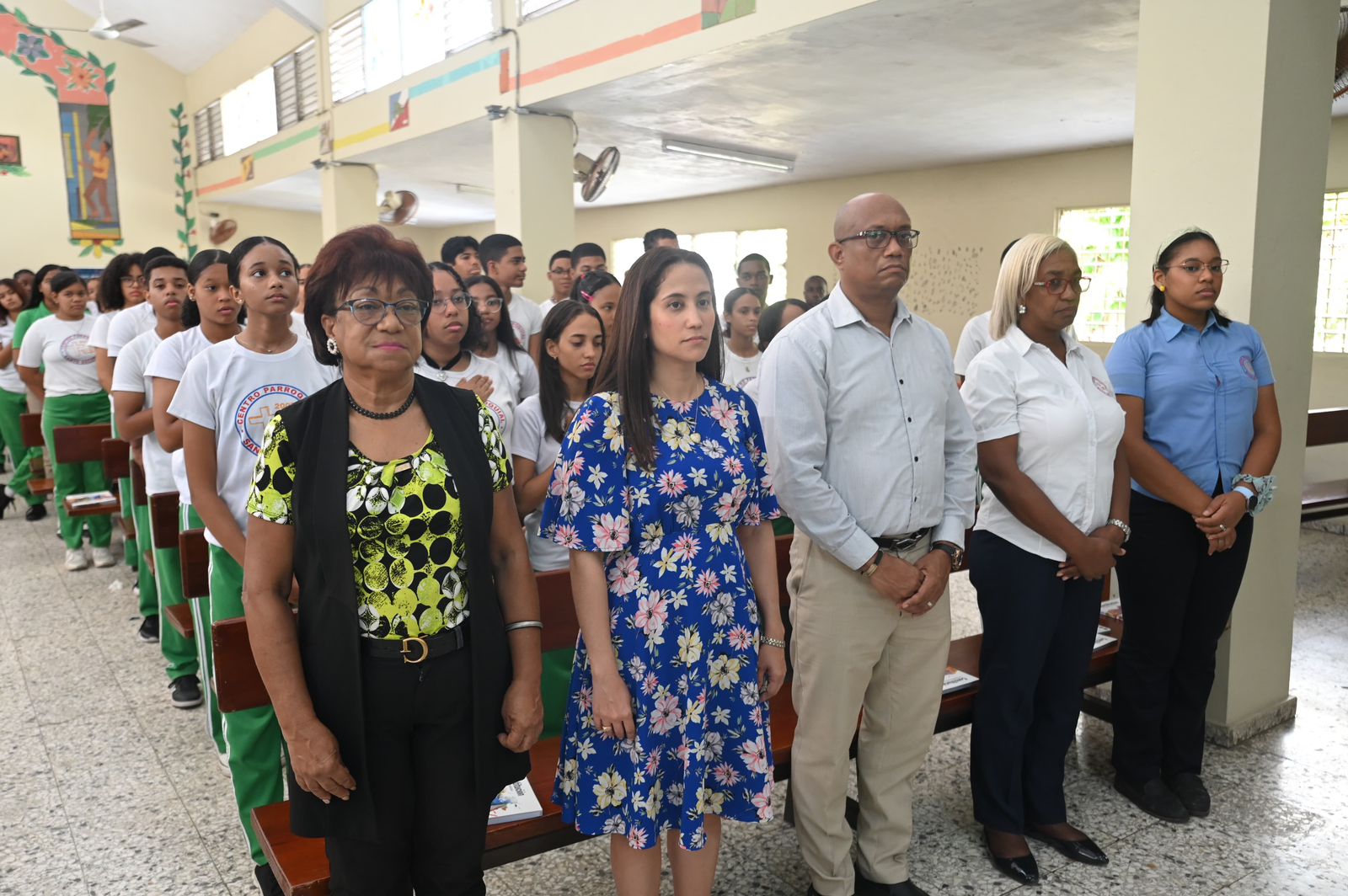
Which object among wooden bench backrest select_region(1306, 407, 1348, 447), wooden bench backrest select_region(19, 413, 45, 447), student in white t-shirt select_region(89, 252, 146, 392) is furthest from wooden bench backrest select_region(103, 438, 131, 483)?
wooden bench backrest select_region(1306, 407, 1348, 447)

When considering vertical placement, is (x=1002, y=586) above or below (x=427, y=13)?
Result: below

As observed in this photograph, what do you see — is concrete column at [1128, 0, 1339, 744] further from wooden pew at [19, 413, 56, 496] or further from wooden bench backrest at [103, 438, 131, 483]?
wooden pew at [19, 413, 56, 496]

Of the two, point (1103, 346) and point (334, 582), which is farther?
point (1103, 346)

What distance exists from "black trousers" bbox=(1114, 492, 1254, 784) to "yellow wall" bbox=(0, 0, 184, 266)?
14442 mm

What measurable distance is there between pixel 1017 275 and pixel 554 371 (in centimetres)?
131

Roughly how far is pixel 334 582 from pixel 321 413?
27 centimetres

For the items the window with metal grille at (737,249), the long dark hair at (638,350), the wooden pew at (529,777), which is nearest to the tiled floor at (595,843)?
the wooden pew at (529,777)

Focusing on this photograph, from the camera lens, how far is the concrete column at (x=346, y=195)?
407 inches

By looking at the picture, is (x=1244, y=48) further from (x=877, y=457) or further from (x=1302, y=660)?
(x=1302, y=660)

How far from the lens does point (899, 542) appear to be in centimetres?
214

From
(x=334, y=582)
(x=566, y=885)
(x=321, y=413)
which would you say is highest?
(x=321, y=413)

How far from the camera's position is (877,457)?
6.83 ft

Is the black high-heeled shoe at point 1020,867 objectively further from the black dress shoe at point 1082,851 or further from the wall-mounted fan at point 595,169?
the wall-mounted fan at point 595,169

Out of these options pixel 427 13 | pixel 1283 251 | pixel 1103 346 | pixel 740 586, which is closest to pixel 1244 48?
pixel 1283 251
